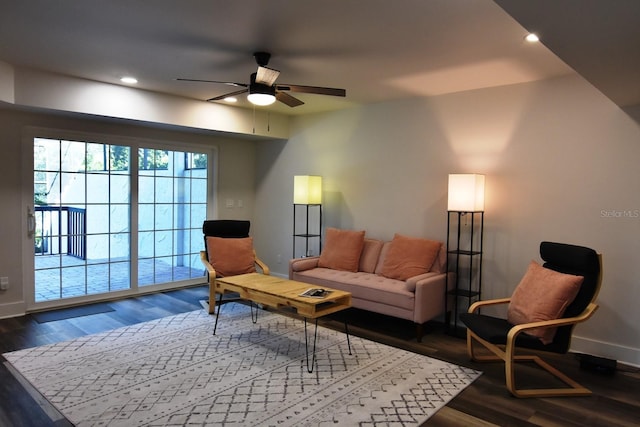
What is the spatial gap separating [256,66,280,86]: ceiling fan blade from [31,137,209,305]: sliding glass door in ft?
9.42

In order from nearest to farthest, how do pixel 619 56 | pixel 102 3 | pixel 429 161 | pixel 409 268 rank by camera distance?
pixel 619 56
pixel 102 3
pixel 409 268
pixel 429 161

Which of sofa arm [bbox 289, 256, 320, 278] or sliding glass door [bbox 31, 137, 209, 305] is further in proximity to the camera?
sofa arm [bbox 289, 256, 320, 278]

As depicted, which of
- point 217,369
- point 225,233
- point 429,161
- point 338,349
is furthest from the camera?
point 225,233

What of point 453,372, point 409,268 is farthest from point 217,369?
point 409,268

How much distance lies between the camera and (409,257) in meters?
4.56

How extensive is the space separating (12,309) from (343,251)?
367 cm

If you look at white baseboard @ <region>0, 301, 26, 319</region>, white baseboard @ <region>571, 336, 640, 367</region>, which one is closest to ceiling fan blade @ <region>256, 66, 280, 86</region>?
white baseboard @ <region>571, 336, 640, 367</region>

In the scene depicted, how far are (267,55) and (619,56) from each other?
2.40m

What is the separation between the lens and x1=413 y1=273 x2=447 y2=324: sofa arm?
13.0 feet

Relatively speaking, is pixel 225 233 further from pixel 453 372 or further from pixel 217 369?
pixel 453 372

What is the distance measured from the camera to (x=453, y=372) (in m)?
3.31

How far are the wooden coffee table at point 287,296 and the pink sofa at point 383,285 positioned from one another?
0.58m

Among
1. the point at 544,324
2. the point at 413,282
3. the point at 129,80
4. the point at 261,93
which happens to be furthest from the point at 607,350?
the point at 129,80

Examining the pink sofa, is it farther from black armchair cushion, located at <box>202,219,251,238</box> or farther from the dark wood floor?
black armchair cushion, located at <box>202,219,251,238</box>
